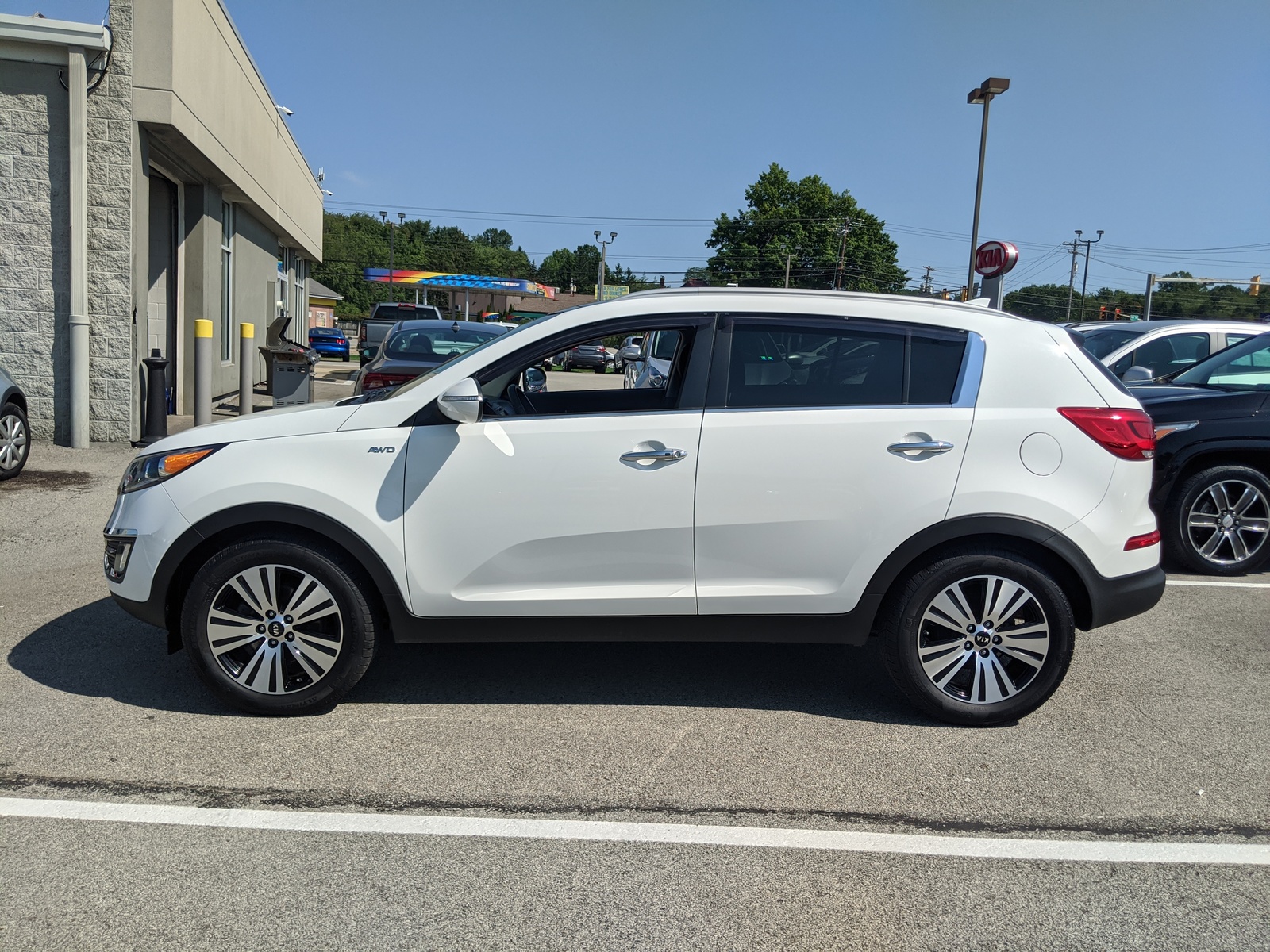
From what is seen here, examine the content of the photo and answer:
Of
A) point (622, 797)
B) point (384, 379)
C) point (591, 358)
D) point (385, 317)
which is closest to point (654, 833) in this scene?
point (622, 797)

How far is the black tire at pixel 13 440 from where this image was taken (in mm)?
9062

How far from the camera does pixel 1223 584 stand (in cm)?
714

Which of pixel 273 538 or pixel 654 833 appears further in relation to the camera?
pixel 273 538

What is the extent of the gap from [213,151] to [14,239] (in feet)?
11.6

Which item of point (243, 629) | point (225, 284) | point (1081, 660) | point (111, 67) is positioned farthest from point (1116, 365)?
point (225, 284)

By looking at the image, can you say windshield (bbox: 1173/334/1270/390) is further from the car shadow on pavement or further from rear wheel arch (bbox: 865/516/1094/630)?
rear wheel arch (bbox: 865/516/1094/630)

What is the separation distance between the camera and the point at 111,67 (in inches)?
432

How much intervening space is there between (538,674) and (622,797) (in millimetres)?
1337

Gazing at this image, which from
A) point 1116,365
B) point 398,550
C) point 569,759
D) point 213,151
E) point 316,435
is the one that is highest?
point 213,151

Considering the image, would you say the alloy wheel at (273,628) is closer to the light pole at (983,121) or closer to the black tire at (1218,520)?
the black tire at (1218,520)

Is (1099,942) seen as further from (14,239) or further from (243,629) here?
(14,239)

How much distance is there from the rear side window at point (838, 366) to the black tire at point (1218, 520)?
154 inches

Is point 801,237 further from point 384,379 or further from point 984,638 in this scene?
point 984,638

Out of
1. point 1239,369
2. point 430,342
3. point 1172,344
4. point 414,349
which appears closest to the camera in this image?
point 1239,369
